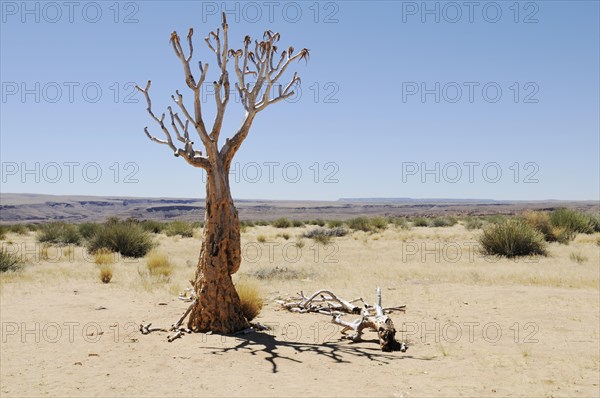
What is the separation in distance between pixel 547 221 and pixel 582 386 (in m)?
18.0

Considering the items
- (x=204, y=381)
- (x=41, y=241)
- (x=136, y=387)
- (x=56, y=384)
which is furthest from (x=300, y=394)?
(x=41, y=241)

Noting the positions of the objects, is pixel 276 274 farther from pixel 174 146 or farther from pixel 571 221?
pixel 571 221

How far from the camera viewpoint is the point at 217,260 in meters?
7.96

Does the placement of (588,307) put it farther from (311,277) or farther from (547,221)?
(547,221)

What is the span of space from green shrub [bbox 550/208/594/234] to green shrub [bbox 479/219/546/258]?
228 inches

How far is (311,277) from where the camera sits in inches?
569

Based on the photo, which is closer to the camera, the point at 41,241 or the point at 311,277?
the point at 311,277

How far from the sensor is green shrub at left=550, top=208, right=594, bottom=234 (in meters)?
23.3

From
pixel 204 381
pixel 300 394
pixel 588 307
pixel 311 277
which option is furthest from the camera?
pixel 311 277

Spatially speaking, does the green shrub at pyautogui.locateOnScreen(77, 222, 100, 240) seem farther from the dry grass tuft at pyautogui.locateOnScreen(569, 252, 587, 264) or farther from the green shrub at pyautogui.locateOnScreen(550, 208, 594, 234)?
the green shrub at pyautogui.locateOnScreen(550, 208, 594, 234)

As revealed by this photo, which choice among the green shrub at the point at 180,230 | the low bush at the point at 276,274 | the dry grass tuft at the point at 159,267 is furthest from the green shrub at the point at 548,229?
the green shrub at the point at 180,230

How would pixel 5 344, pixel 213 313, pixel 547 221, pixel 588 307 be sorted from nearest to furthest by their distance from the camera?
pixel 5 344 < pixel 213 313 < pixel 588 307 < pixel 547 221

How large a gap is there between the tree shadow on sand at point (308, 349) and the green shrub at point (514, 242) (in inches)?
451

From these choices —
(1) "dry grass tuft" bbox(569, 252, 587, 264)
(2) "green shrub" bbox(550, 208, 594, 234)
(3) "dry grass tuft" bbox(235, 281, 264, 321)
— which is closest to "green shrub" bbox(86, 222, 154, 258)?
(3) "dry grass tuft" bbox(235, 281, 264, 321)
